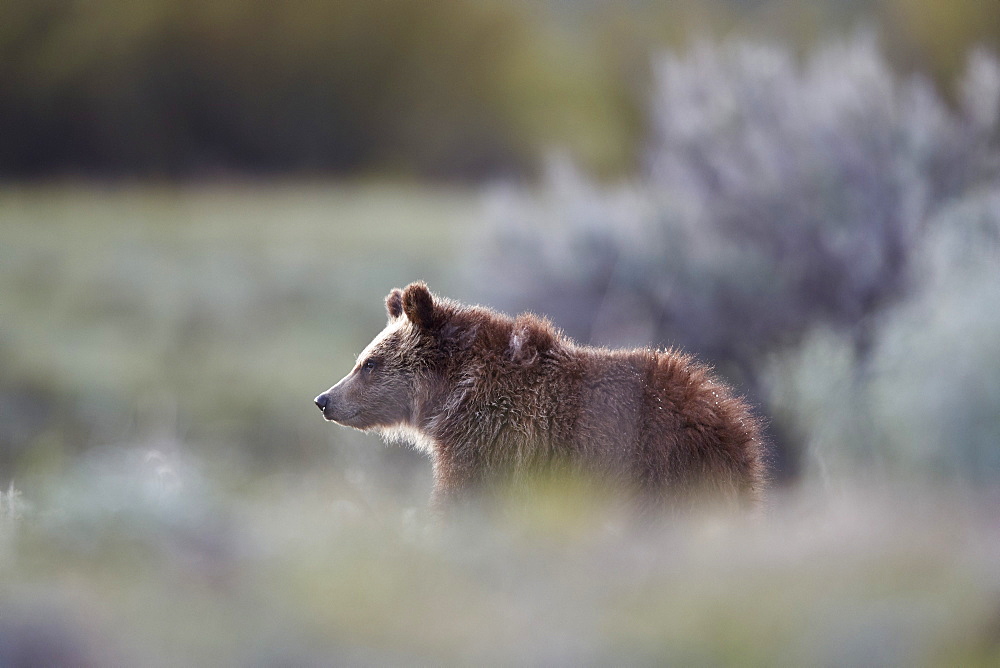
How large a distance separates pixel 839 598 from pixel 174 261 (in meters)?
15.4

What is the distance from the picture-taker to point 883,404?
5059mm

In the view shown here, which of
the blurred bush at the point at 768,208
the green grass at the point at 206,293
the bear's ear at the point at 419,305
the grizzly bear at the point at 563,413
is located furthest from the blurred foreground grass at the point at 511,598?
the green grass at the point at 206,293

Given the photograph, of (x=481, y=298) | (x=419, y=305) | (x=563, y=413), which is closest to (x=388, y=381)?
(x=419, y=305)

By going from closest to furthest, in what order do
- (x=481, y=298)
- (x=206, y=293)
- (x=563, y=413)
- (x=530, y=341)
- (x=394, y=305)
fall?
(x=563, y=413)
(x=530, y=341)
(x=394, y=305)
(x=481, y=298)
(x=206, y=293)

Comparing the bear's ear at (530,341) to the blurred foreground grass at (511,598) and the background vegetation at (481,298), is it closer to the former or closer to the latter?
the background vegetation at (481,298)

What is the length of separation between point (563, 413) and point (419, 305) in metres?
0.85

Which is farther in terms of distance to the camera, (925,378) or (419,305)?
(419,305)

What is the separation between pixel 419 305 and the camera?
162 inches

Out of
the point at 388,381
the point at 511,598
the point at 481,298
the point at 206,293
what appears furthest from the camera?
the point at 206,293

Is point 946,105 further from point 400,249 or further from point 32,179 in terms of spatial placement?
point 32,179

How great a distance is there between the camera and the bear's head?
13.7 feet

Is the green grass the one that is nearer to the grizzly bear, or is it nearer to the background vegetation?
the background vegetation

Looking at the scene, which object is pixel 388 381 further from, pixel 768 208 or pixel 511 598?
pixel 768 208

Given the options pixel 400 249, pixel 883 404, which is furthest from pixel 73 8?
pixel 883 404
